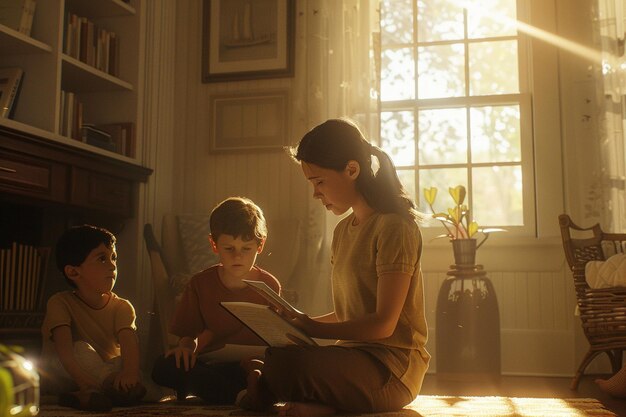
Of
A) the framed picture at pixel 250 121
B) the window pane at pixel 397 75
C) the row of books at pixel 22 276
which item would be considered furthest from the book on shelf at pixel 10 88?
the window pane at pixel 397 75

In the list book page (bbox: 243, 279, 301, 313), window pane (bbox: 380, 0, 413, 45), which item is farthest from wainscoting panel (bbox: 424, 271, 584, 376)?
book page (bbox: 243, 279, 301, 313)

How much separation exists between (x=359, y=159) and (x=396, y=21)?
8.87ft

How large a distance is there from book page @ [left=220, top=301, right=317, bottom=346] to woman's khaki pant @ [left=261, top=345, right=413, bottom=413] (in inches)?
1.3

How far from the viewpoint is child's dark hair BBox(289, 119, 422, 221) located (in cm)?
201

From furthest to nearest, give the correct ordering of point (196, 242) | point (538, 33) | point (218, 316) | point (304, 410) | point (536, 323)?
point (538, 33)
point (536, 323)
point (196, 242)
point (218, 316)
point (304, 410)

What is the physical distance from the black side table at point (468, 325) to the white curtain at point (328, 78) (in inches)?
27.8

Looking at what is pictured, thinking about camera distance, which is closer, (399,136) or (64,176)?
(64,176)

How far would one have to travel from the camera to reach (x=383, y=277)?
1919 millimetres

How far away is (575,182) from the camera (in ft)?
13.3

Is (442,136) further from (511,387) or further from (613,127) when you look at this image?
(511,387)

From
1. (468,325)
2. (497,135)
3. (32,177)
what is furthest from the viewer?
(497,135)

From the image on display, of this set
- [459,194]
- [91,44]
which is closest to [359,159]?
[459,194]

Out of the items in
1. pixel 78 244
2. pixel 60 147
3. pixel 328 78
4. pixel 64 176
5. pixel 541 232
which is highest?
pixel 328 78

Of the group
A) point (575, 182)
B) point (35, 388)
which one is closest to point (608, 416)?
point (35, 388)
